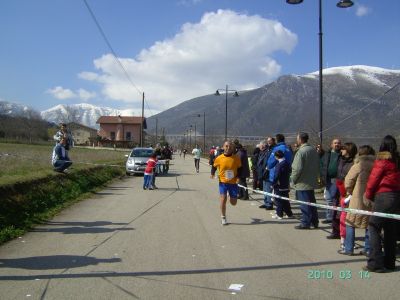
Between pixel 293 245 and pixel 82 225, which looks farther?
pixel 82 225

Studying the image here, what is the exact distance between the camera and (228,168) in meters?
10.2

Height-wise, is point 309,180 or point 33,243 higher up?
point 309,180

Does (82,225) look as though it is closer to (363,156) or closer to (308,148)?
(308,148)

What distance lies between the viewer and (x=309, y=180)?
32.0ft

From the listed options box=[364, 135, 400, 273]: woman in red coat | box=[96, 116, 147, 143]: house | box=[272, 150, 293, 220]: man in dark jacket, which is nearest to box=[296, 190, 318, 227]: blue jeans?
box=[272, 150, 293, 220]: man in dark jacket

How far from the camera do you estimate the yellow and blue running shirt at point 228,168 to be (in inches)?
398

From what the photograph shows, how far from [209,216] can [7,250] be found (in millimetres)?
4828

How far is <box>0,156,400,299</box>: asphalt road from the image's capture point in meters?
5.35

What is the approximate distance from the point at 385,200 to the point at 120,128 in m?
132

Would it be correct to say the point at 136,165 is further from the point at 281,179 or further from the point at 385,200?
the point at 385,200

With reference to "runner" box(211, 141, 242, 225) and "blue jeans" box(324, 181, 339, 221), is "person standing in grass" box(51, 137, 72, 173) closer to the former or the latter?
"runner" box(211, 141, 242, 225)

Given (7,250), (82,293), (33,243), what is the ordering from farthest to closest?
1. (33,243)
2. (7,250)
3. (82,293)

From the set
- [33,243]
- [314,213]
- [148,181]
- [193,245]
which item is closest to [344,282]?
[193,245]

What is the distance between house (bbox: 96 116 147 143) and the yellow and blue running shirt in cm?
12512
